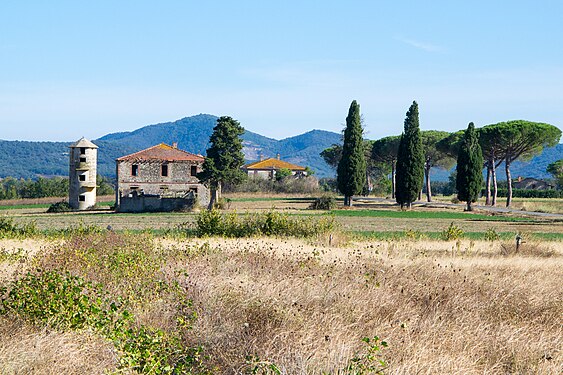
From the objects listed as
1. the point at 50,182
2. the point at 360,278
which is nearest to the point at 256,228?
the point at 360,278

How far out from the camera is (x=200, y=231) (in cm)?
2753

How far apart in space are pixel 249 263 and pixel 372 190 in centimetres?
8426

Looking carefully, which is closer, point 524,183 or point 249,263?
point 249,263

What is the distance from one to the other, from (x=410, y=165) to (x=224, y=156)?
15.0 m

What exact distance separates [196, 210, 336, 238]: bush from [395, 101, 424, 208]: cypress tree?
1267 inches

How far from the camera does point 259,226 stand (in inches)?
1077

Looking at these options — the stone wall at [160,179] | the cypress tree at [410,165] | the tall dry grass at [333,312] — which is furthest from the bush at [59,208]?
the tall dry grass at [333,312]

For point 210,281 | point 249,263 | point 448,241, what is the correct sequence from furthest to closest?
point 448,241 < point 249,263 < point 210,281

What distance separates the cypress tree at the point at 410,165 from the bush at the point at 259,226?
3219 cm

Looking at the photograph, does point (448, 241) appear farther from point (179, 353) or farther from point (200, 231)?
point (179, 353)

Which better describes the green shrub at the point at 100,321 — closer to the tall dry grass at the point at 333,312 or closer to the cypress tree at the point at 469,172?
the tall dry grass at the point at 333,312

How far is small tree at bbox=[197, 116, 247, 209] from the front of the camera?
54.9 m

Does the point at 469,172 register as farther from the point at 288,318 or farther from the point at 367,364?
the point at 367,364

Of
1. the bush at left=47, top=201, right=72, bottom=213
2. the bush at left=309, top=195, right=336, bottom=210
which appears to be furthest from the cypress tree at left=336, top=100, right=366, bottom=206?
the bush at left=47, top=201, right=72, bottom=213
